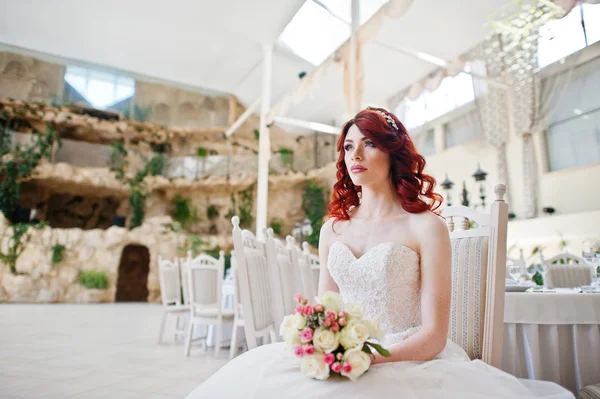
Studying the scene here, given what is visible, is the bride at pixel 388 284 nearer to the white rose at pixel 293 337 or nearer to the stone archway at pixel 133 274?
the white rose at pixel 293 337

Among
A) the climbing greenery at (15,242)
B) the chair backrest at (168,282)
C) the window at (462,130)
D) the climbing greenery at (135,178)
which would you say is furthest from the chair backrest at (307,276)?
the climbing greenery at (135,178)

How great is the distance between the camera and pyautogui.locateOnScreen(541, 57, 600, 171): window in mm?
6992

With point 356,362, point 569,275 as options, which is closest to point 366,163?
point 356,362

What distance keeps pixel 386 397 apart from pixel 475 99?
9529 millimetres

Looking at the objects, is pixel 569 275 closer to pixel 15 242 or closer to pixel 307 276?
pixel 307 276

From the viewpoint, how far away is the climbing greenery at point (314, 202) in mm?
14808

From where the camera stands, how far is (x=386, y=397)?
2.61 ft

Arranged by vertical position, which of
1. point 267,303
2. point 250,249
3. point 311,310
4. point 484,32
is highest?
point 484,32

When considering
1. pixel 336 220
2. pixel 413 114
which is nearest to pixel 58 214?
pixel 413 114

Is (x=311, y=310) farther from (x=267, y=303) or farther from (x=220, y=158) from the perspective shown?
(x=220, y=158)

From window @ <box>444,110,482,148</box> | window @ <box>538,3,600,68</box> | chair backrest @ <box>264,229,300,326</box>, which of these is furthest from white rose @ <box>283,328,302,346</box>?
window @ <box>444,110,482,148</box>

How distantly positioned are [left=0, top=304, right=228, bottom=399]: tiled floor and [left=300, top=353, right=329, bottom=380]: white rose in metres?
1.93

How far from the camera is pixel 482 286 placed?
Result: 130cm

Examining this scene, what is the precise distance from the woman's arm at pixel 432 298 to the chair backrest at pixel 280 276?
Answer: 4.44ft
